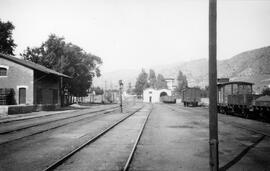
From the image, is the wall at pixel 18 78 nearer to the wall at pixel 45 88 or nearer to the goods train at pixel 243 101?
the wall at pixel 45 88

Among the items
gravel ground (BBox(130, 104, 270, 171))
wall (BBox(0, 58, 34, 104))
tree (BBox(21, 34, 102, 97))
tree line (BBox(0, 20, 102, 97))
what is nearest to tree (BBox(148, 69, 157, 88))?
tree line (BBox(0, 20, 102, 97))

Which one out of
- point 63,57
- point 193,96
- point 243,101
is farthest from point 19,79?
point 193,96

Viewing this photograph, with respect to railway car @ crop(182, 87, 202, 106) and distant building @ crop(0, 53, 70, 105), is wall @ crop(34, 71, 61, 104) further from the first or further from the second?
railway car @ crop(182, 87, 202, 106)

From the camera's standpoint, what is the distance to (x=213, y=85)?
190 inches

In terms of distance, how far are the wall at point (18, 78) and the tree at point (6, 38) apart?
21553 mm

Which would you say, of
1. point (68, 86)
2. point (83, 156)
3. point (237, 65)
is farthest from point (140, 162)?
point (237, 65)

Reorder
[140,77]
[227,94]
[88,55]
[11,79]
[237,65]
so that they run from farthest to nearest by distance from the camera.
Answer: [237,65] → [140,77] → [88,55] → [11,79] → [227,94]

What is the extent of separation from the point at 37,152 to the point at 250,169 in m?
5.97

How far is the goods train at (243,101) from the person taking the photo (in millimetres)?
15778

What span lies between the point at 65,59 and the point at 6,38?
586 inches

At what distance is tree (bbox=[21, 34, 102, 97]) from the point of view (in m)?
40.3

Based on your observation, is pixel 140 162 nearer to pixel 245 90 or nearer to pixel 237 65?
pixel 245 90

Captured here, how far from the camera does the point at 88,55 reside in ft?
166

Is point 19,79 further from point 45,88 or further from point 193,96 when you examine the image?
point 193,96
